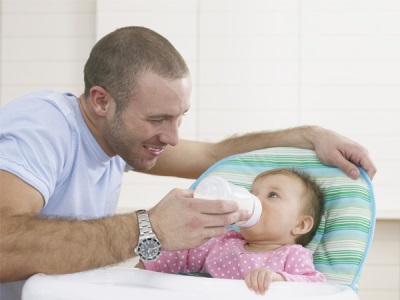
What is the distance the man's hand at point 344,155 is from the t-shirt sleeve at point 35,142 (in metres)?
0.72

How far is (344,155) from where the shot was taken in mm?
2014

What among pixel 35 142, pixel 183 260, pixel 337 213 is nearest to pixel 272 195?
pixel 337 213

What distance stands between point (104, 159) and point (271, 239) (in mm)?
537

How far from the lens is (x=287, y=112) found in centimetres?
357

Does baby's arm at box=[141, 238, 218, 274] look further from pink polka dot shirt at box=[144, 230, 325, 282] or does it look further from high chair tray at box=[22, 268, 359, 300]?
high chair tray at box=[22, 268, 359, 300]

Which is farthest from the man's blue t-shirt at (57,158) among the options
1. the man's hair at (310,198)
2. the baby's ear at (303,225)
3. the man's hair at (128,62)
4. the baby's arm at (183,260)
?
the baby's ear at (303,225)

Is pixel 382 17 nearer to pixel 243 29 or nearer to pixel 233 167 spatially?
pixel 243 29

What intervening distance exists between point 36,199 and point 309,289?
2.24 feet

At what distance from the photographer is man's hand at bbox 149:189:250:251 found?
1.55m

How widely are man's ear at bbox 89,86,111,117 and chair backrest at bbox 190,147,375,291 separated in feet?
1.30

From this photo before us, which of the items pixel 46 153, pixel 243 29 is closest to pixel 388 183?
pixel 243 29

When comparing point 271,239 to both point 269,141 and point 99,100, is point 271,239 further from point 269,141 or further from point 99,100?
point 99,100

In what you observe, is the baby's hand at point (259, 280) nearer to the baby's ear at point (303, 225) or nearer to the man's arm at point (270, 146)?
the baby's ear at point (303, 225)

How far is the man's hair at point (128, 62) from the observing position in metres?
1.95
